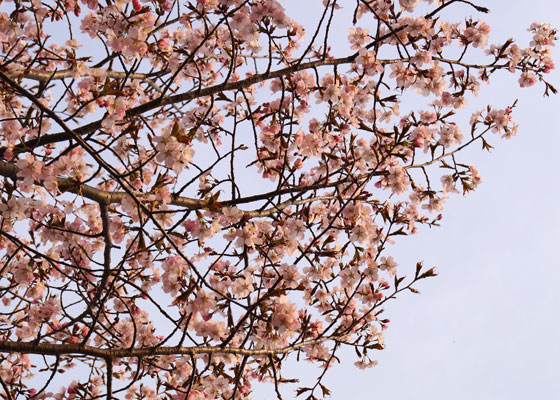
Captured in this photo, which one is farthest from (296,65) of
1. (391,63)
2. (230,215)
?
(230,215)

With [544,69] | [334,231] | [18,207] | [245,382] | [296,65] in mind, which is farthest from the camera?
[245,382]

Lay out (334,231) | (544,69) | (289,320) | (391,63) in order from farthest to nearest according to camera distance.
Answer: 1. (544,69)
2. (334,231)
3. (391,63)
4. (289,320)

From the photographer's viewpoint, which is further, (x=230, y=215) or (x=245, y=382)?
(x=245, y=382)

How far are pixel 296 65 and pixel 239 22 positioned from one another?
0.51m

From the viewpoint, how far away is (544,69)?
191 inches

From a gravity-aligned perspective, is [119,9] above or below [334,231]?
above

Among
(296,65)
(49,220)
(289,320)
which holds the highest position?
(296,65)

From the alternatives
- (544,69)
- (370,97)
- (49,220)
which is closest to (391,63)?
(370,97)

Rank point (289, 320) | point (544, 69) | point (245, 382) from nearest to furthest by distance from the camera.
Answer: point (289, 320) < point (544, 69) < point (245, 382)

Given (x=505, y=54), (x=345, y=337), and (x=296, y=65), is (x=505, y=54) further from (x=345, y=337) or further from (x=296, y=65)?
(x=345, y=337)

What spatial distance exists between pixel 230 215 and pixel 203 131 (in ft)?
4.23

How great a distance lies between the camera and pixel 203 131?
4852 millimetres

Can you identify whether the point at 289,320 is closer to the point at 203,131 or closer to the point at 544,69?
the point at 203,131

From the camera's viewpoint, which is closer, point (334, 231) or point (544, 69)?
point (334, 231)
